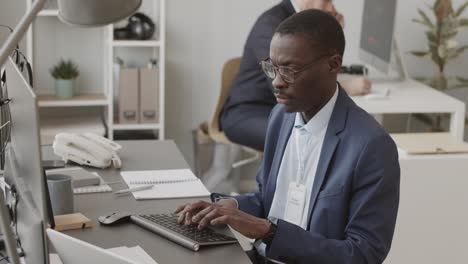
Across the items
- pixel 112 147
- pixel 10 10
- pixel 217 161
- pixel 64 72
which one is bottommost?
Result: pixel 217 161

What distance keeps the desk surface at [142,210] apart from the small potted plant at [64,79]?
1.54 meters

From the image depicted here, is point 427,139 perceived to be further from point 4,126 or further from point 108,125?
point 4,126

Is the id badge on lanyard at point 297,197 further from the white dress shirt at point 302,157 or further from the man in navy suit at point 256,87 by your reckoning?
the man in navy suit at point 256,87

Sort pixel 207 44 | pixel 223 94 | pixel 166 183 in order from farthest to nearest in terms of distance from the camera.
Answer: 1. pixel 207 44
2. pixel 223 94
3. pixel 166 183

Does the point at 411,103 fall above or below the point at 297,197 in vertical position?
below

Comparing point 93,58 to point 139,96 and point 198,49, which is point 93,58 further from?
point 198,49

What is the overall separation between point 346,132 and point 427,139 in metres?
1.61

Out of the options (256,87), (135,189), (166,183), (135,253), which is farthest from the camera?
(256,87)

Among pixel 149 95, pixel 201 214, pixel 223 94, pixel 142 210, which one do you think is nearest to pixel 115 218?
pixel 142 210

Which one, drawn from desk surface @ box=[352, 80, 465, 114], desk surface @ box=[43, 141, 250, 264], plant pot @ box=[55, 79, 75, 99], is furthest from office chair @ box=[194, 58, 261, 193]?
desk surface @ box=[43, 141, 250, 264]

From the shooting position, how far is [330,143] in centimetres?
210

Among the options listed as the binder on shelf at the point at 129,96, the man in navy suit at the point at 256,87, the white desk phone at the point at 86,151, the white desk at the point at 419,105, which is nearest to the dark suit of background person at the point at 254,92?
the man in navy suit at the point at 256,87

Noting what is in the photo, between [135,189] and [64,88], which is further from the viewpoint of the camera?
[64,88]

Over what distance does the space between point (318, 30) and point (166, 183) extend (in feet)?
2.54
